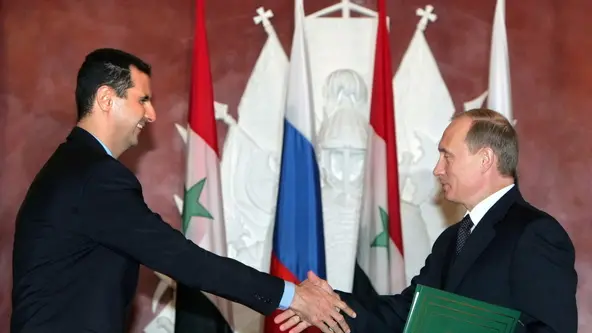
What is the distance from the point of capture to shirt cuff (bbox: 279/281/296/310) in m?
2.60

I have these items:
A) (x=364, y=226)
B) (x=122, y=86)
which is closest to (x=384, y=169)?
(x=364, y=226)

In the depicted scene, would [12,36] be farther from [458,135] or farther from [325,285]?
[458,135]

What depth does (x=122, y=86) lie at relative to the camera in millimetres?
2488

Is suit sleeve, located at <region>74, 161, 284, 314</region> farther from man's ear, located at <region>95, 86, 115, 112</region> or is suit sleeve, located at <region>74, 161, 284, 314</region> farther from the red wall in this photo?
the red wall

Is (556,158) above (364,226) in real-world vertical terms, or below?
above

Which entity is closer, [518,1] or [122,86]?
[122,86]

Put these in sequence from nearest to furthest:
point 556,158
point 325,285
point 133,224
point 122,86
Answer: point 133,224 < point 122,86 < point 325,285 < point 556,158

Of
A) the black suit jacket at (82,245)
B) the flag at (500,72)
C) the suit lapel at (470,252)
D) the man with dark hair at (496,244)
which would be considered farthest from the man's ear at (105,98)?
the flag at (500,72)

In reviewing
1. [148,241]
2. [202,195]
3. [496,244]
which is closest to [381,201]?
[202,195]

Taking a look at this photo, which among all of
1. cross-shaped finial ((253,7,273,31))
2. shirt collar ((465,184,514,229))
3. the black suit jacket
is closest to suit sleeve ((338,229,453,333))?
shirt collar ((465,184,514,229))

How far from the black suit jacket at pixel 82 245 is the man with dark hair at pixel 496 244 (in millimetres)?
869

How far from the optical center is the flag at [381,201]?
3732 mm

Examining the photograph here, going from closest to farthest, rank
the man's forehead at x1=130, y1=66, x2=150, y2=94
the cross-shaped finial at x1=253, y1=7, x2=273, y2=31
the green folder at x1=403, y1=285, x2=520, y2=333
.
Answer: the green folder at x1=403, y1=285, x2=520, y2=333 < the man's forehead at x1=130, y1=66, x2=150, y2=94 < the cross-shaped finial at x1=253, y1=7, x2=273, y2=31

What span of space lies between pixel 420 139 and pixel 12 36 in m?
2.15
